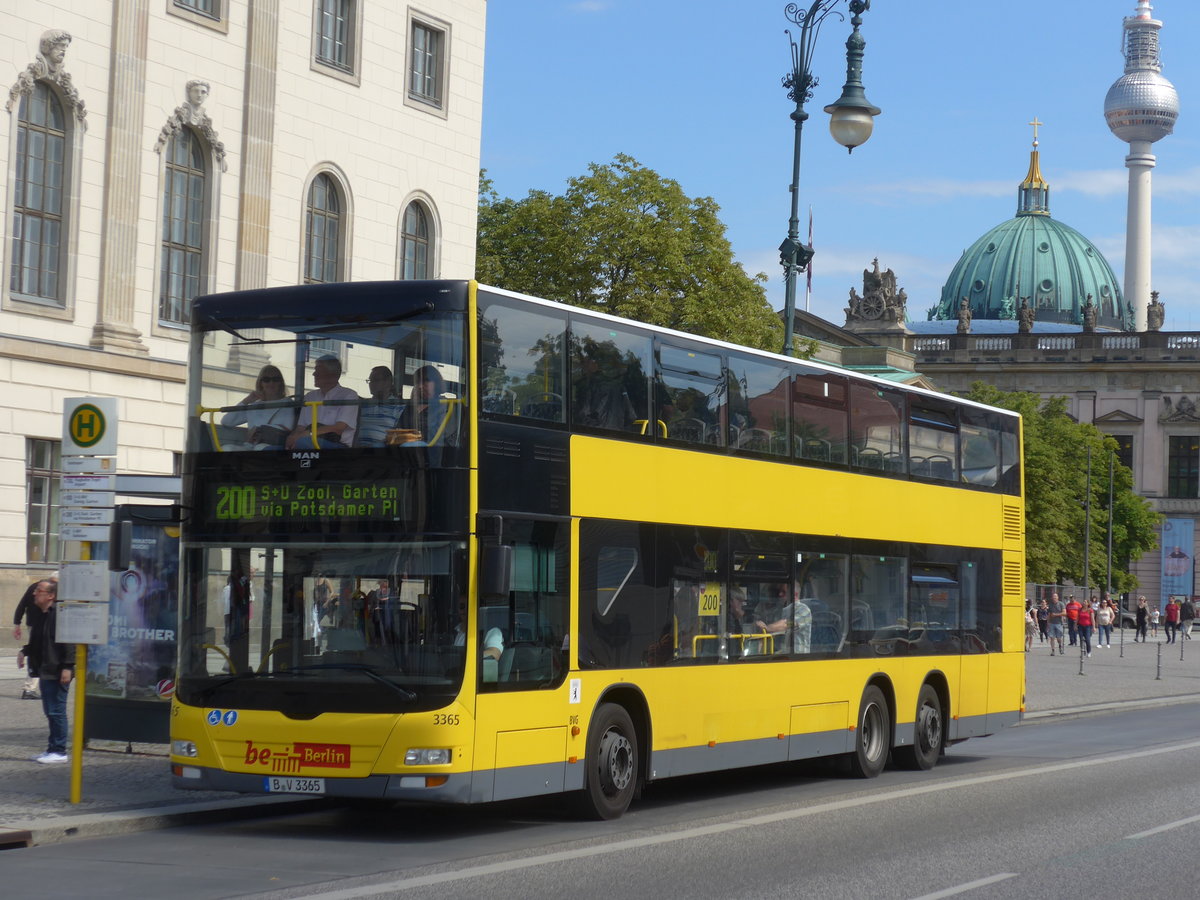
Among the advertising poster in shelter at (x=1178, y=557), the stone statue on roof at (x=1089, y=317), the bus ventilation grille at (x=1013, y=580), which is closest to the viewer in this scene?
the bus ventilation grille at (x=1013, y=580)

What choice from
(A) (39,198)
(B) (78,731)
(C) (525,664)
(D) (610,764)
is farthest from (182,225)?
(C) (525,664)

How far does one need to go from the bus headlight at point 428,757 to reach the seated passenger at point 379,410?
80.9 inches

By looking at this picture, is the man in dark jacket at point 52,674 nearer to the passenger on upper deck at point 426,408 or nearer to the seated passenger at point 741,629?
the passenger on upper deck at point 426,408

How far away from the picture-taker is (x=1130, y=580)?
101 meters

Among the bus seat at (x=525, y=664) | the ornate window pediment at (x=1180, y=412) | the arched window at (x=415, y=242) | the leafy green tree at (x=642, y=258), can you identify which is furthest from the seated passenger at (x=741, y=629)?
the ornate window pediment at (x=1180, y=412)

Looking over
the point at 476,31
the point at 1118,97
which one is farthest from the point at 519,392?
the point at 1118,97

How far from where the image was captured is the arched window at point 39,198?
101 ft

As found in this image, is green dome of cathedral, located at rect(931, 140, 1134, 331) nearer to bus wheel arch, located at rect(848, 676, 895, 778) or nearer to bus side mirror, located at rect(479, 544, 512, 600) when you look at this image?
bus wheel arch, located at rect(848, 676, 895, 778)

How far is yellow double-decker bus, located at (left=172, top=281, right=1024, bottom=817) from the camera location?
12406 mm

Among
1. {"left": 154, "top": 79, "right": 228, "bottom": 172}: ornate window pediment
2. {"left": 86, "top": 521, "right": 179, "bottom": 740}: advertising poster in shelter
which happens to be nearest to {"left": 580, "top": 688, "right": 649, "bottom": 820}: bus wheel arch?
{"left": 86, "top": 521, "right": 179, "bottom": 740}: advertising poster in shelter

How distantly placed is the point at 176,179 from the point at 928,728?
64.4 ft

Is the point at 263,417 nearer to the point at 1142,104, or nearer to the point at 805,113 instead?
the point at 805,113

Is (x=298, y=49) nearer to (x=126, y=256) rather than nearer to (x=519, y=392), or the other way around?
(x=126, y=256)

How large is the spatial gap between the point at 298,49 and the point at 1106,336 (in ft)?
290
